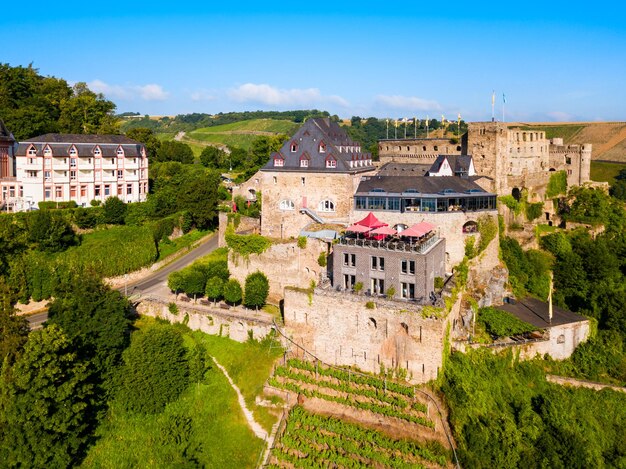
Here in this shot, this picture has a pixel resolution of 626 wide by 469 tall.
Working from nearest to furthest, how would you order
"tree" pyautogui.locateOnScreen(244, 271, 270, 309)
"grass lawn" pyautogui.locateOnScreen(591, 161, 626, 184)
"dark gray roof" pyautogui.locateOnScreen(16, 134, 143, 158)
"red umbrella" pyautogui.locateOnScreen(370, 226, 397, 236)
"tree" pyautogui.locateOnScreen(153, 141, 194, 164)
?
"red umbrella" pyautogui.locateOnScreen(370, 226, 397, 236) < "tree" pyautogui.locateOnScreen(244, 271, 270, 309) < "dark gray roof" pyautogui.locateOnScreen(16, 134, 143, 158) < "tree" pyautogui.locateOnScreen(153, 141, 194, 164) < "grass lawn" pyautogui.locateOnScreen(591, 161, 626, 184)

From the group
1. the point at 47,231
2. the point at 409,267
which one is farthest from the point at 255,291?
the point at 47,231

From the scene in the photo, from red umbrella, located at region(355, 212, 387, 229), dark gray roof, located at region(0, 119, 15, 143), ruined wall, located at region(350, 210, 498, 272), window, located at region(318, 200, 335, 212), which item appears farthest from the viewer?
dark gray roof, located at region(0, 119, 15, 143)

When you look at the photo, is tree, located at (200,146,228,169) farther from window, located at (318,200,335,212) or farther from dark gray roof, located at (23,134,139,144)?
window, located at (318,200,335,212)

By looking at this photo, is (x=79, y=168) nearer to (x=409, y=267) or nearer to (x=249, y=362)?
(x=249, y=362)

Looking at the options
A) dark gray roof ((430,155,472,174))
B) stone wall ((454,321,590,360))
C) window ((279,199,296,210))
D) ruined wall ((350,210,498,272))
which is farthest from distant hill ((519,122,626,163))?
window ((279,199,296,210))

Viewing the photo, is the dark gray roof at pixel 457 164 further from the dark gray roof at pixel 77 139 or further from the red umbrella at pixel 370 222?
the dark gray roof at pixel 77 139
